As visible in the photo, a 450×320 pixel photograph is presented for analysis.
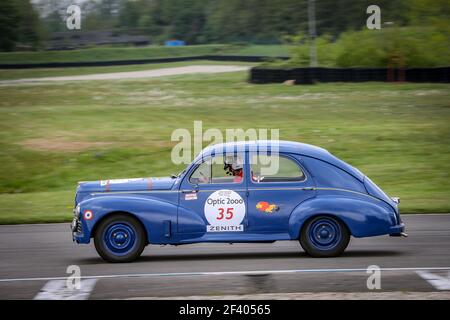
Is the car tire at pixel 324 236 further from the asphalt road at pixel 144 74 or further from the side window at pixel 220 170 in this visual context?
the asphalt road at pixel 144 74

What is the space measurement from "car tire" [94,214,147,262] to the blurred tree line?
2906 centimetres

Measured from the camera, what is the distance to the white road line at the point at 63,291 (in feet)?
28.7

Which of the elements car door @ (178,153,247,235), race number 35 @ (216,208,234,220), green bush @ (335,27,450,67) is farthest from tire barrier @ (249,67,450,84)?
race number 35 @ (216,208,234,220)

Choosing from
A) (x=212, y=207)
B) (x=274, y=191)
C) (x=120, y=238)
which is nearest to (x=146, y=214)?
(x=120, y=238)

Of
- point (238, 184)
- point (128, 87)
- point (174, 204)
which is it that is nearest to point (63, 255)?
point (174, 204)

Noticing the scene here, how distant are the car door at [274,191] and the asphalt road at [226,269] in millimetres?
547

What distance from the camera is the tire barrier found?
36.3 meters

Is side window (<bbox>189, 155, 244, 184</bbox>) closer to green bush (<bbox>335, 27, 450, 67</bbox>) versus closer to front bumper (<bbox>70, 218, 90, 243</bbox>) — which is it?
front bumper (<bbox>70, 218, 90, 243</bbox>)

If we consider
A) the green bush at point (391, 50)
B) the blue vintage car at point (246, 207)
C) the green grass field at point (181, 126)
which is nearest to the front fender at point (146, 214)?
the blue vintage car at point (246, 207)

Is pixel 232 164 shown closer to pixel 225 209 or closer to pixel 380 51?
pixel 225 209

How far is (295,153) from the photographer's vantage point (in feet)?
35.4

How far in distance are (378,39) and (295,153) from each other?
105ft

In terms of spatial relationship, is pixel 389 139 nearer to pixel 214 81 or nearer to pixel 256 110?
pixel 256 110
